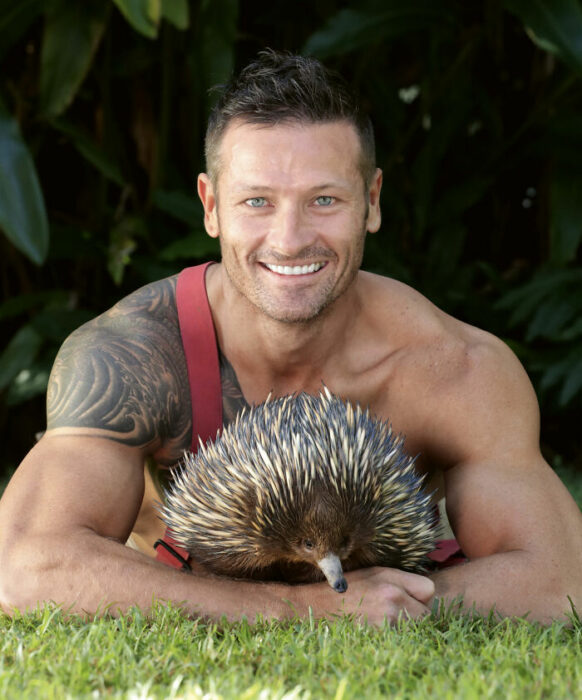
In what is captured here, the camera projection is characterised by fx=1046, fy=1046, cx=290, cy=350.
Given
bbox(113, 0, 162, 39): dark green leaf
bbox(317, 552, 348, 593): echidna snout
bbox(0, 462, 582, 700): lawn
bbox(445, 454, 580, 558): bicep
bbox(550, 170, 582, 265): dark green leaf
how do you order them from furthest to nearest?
bbox(550, 170, 582, 265): dark green leaf → bbox(113, 0, 162, 39): dark green leaf → bbox(445, 454, 580, 558): bicep → bbox(317, 552, 348, 593): echidna snout → bbox(0, 462, 582, 700): lawn

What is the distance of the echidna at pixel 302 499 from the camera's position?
6.20 feet

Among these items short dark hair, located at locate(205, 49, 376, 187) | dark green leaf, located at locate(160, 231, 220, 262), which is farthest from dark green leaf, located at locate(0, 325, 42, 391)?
short dark hair, located at locate(205, 49, 376, 187)

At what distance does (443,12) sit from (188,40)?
1.05 metres

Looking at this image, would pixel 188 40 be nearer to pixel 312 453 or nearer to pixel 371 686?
pixel 312 453

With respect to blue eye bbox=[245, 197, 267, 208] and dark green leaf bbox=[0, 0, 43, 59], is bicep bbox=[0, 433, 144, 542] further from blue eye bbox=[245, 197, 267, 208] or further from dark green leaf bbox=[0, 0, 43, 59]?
dark green leaf bbox=[0, 0, 43, 59]

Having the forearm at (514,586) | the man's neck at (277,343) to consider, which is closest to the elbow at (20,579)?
the man's neck at (277,343)

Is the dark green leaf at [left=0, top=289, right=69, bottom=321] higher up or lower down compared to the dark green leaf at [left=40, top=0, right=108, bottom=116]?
lower down

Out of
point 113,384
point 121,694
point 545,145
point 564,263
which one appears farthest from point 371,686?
point 545,145

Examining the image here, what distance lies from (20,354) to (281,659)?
2.73 metres

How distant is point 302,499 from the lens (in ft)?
6.19

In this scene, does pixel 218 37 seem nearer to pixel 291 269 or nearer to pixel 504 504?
pixel 291 269

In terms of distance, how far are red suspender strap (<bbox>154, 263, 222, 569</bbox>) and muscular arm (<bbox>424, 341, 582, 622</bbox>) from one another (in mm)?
509

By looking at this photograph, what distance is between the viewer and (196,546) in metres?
2.13

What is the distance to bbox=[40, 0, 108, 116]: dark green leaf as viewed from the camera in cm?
380
